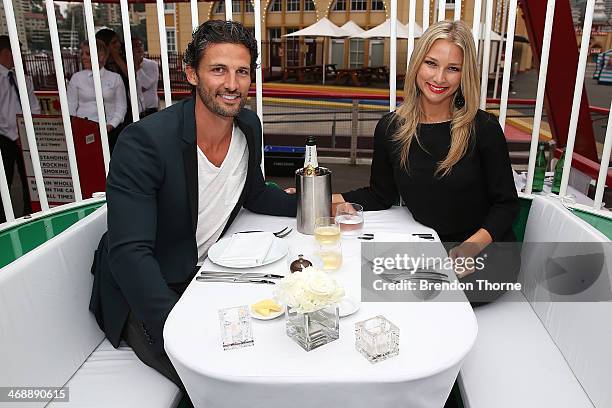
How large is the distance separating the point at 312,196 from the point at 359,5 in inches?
932

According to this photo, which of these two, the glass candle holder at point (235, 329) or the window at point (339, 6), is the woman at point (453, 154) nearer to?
the glass candle holder at point (235, 329)

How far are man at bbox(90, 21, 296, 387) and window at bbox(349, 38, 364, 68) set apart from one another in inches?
959

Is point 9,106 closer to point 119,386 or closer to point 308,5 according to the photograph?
point 119,386

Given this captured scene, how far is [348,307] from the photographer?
1290mm

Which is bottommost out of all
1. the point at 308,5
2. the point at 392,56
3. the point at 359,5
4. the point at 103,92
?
the point at 103,92

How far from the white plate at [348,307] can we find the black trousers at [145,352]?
622 mm

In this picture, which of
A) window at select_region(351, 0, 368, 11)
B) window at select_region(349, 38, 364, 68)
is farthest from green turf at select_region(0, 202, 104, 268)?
window at select_region(349, 38, 364, 68)

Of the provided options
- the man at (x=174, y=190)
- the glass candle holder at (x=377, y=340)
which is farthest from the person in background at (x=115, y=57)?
the glass candle holder at (x=377, y=340)

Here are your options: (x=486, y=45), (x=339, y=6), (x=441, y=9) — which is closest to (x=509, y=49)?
(x=486, y=45)

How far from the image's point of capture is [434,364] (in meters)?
1.06

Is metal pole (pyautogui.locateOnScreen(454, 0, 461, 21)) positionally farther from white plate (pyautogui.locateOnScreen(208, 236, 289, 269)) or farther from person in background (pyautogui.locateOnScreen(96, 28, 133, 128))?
person in background (pyautogui.locateOnScreen(96, 28, 133, 128))

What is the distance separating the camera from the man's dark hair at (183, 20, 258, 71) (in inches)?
68.7

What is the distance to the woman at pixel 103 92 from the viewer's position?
4367 mm

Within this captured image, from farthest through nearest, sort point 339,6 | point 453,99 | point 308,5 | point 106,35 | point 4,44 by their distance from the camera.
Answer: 1. point 308,5
2. point 339,6
3. point 106,35
4. point 4,44
5. point 453,99
